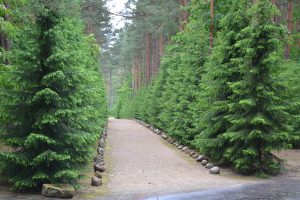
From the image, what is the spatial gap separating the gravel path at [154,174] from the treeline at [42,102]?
1579 millimetres

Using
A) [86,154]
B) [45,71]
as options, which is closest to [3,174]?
[86,154]

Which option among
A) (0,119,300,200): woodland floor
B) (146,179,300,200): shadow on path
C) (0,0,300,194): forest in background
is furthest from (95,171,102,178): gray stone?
(146,179,300,200): shadow on path

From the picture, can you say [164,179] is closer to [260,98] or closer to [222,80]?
[260,98]

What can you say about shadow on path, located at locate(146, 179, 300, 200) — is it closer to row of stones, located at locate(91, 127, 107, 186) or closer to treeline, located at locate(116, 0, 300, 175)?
treeline, located at locate(116, 0, 300, 175)

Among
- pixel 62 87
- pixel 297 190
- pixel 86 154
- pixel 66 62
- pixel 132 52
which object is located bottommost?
pixel 297 190

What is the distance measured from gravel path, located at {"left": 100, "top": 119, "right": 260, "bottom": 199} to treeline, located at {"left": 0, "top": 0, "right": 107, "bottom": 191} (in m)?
1.58

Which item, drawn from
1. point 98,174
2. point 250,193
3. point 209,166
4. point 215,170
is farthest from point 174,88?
point 250,193

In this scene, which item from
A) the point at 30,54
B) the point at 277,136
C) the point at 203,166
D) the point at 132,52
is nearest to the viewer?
the point at 30,54

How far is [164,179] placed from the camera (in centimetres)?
1083

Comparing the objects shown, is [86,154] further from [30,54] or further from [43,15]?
[43,15]

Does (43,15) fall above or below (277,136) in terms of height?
above

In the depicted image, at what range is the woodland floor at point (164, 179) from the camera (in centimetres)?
891

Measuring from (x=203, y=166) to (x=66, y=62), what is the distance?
6.72 metres

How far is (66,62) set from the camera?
9031 millimetres
